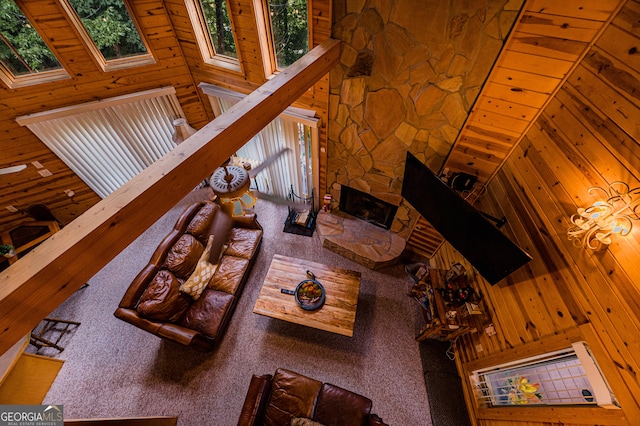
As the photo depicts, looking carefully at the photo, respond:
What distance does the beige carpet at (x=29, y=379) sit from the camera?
290 cm

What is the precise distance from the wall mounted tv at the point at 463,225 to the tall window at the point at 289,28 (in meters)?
1.96

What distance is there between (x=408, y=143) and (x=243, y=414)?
11.8 ft

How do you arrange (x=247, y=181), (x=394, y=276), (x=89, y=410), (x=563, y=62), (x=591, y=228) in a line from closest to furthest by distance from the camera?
(x=591, y=228) → (x=563, y=62) → (x=247, y=181) → (x=89, y=410) → (x=394, y=276)

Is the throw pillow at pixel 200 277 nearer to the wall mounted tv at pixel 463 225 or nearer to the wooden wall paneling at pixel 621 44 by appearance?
the wall mounted tv at pixel 463 225

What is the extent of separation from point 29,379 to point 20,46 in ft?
12.8

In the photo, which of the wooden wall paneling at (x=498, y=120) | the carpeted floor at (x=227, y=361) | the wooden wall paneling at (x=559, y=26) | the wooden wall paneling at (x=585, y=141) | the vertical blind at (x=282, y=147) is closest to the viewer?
the wooden wall paneling at (x=585, y=141)

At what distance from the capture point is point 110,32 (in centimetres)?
338

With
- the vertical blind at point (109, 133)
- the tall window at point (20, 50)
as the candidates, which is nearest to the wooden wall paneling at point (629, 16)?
the vertical blind at point (109, 133)

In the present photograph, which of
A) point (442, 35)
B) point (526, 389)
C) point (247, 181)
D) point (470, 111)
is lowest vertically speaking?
point (526, 389)

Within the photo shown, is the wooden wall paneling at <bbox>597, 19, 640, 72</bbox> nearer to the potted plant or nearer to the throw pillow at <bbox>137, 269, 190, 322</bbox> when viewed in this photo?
the throw pillow at <bbox>137, 269, 190, 322</bbox>

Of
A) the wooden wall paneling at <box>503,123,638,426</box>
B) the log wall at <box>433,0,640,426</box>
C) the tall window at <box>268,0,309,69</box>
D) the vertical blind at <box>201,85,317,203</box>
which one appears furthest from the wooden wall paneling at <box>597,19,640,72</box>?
the vertical blind at <box>201,85,317,203</box>

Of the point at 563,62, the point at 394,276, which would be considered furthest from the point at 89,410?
the point at 563,62

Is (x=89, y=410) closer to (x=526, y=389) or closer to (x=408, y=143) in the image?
(x=526, y=389)

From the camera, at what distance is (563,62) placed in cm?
211
